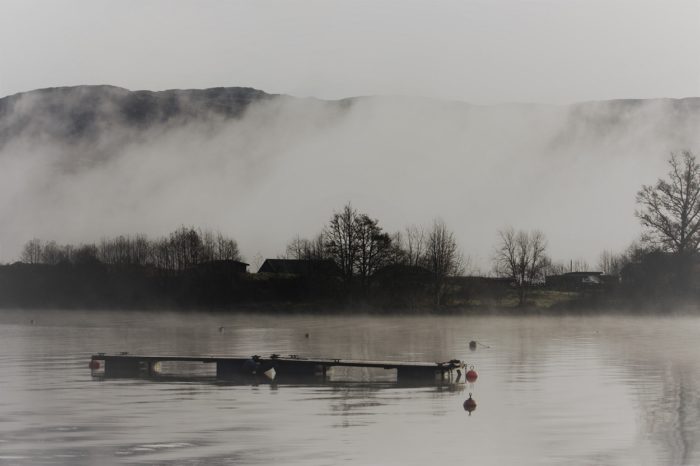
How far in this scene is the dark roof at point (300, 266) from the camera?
416 feet

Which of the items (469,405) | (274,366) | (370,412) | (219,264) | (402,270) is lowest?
(370,412)

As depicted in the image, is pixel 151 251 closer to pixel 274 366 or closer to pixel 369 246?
pixel 369 246

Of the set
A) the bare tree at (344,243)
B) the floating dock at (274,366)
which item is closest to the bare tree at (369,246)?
the bare tree at (344,243)

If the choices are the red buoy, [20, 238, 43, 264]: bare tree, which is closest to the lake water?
the red buoy

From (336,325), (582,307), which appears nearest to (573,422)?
(336,325)

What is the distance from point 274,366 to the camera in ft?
138

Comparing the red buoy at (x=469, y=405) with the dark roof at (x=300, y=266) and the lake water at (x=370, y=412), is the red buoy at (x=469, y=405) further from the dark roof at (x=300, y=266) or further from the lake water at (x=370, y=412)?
the dark roof at (x=300, y=266)

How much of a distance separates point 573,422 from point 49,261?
141817 mm

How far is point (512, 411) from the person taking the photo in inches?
1265

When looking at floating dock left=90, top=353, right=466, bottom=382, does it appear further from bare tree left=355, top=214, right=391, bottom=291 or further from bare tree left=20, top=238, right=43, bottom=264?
bare tree left=20, top=238, right=43, bottom=264

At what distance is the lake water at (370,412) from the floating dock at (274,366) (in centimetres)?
90

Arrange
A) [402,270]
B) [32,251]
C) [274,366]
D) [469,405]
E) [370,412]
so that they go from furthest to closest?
[32,251] → [402,270] → [274,366] → [469,405] → [370,412]

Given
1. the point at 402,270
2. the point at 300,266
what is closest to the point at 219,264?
the point at 300,266

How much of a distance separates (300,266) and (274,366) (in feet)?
335
